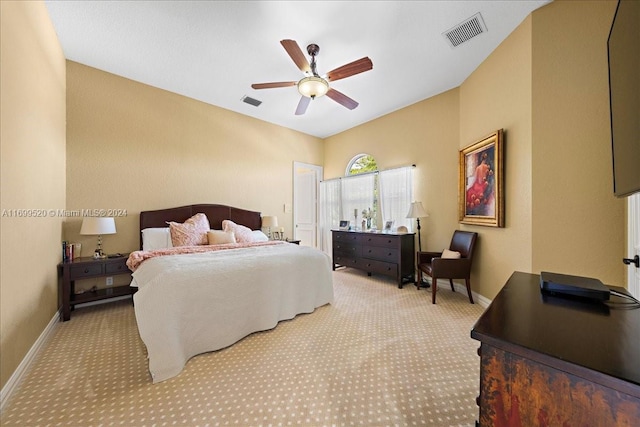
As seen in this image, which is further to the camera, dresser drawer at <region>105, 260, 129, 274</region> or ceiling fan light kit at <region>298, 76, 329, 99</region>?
dresser drawer at <region>105, 260, 129, 274</region>

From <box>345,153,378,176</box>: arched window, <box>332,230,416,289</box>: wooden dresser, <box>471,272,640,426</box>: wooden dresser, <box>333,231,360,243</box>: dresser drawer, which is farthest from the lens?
<box>345,153,378,176</box>: arched window

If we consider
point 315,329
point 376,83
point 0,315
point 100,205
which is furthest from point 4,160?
point 376,83

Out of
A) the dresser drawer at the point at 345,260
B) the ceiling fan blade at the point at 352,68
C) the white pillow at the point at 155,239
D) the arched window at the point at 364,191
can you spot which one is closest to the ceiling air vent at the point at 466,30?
the ceiling fan blade at the point at 352,68

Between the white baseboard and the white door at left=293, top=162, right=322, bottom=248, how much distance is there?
403cm

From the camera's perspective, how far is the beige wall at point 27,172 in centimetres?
165

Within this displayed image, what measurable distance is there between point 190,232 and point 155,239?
0.46 m

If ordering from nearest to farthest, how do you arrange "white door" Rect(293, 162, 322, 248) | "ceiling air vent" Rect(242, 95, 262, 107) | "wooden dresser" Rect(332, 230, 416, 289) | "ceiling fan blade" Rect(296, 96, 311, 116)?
"ceiling fan blade" Rect(296, 96, 311, 116)
"wooden dresser" Rect(332, 230, 416, 289)
"ceiling air vent" Rect(242, 95, 262, 107)
"white door" Rect(293, 162, 322, 248)

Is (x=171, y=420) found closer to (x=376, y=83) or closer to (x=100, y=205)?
(x=100, y=205)

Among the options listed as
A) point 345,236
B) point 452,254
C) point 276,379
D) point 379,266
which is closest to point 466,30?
point 452,254

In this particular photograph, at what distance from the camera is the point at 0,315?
5.16 ft

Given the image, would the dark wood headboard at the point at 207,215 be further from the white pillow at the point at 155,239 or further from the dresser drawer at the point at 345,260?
the dresser drawer at the point at 345,260

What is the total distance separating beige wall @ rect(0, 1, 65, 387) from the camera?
1.65m

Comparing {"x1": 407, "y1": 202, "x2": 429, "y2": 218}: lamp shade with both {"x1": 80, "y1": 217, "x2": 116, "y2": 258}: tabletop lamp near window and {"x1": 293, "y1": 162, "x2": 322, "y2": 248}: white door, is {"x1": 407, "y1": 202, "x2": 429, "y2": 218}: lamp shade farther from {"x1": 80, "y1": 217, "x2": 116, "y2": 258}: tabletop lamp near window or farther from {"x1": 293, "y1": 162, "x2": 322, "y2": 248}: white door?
{"x1": 80, "y1": 217, "x2": 116, "y2": 258}: tabletop lamp near window

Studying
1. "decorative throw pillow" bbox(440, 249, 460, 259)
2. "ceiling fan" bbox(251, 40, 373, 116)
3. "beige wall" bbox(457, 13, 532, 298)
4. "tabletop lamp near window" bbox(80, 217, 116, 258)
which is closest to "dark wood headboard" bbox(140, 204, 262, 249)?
"tabletop lamp near window" bbox(80, 217, 116, 258)
